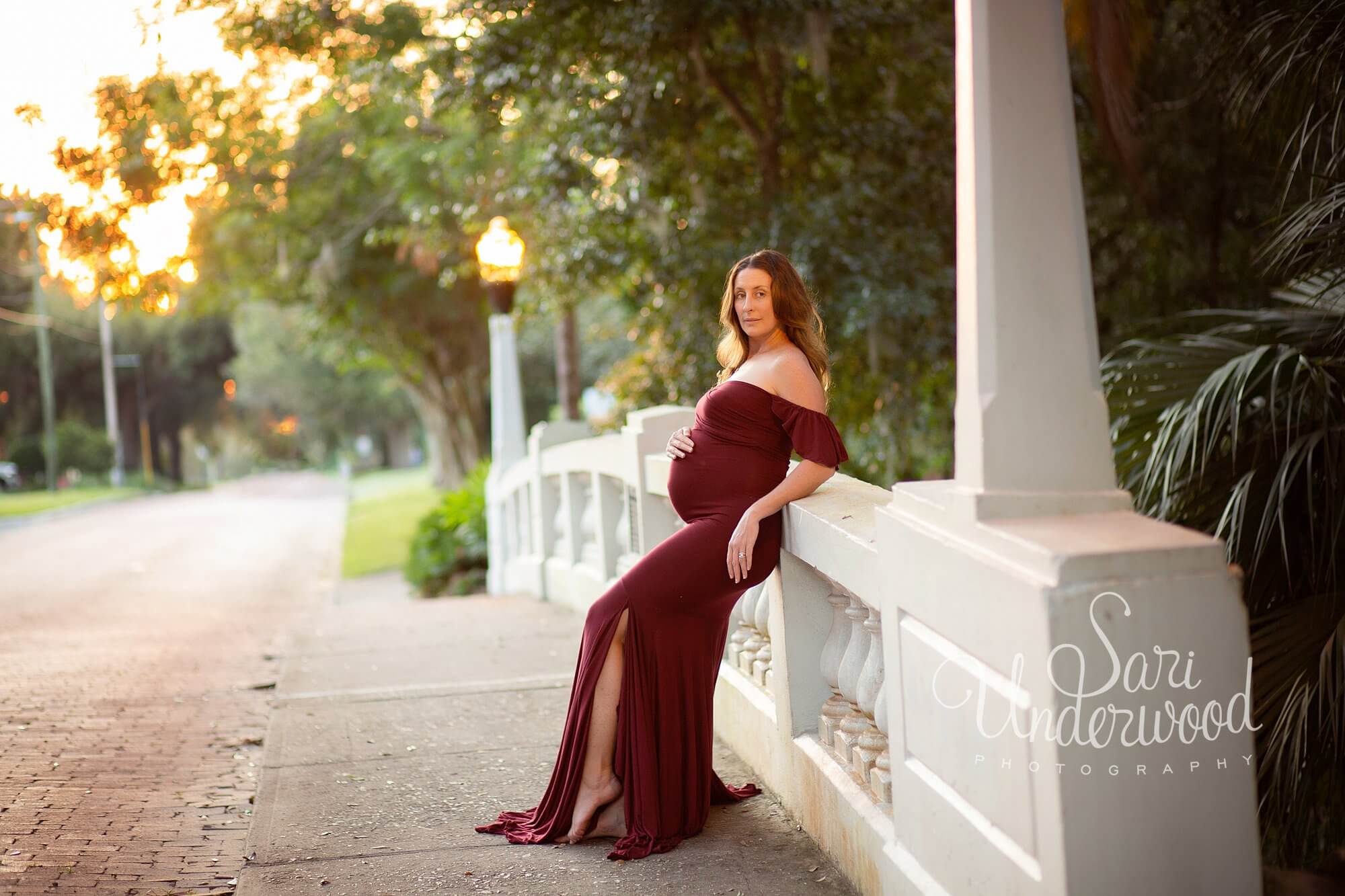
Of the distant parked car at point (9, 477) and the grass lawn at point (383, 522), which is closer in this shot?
the grass lawn at point (383, 522)

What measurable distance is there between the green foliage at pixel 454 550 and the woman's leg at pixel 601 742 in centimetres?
1206

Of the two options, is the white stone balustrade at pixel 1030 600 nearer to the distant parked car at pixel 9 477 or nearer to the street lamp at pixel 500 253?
the street lamp at pixel 500 253

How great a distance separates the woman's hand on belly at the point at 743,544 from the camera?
4.12 m

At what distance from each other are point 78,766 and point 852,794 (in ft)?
11.5

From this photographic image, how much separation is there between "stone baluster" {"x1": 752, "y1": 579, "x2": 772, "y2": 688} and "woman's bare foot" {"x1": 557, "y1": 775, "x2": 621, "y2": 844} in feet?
3.21

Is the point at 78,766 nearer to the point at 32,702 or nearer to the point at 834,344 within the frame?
the point at 32,702

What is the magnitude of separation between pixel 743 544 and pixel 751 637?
49.4 inches

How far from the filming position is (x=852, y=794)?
12.4 feet

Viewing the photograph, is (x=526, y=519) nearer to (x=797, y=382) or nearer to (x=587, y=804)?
(x=587, y=804)

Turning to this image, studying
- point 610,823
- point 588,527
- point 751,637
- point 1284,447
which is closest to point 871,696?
point 610,823

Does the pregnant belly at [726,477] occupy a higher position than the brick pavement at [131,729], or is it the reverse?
the pregnant belly at [726,477]

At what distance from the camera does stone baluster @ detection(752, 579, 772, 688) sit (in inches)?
193

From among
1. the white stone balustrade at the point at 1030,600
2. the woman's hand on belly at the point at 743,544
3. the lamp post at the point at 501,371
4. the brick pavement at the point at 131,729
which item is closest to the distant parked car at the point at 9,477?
the brick pavement at the point at 131,729

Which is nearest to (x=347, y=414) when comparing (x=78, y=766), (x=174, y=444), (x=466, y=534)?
(x=174, y=444)
